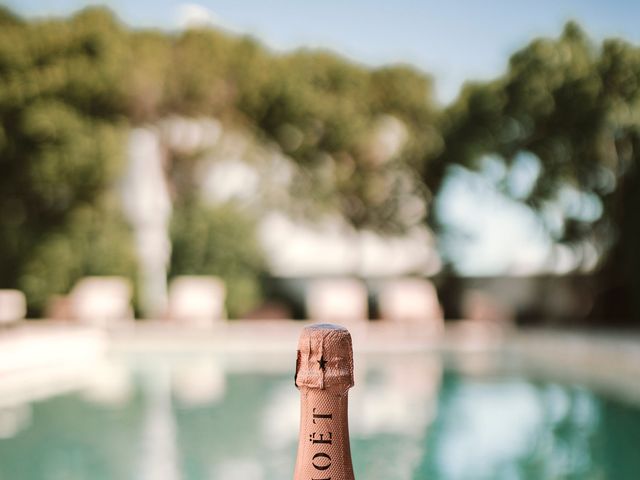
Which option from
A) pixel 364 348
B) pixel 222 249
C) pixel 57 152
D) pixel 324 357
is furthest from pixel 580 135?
pixel 324 357

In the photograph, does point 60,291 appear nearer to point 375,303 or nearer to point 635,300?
point 375,303

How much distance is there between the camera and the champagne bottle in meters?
1.54

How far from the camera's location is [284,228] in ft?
59.3

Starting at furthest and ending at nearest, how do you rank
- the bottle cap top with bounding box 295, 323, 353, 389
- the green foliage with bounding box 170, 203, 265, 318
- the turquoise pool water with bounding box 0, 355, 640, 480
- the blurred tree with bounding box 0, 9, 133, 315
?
the green foliage with bounding box 170, 203, 265, 318, the blurred tree with bounding box 0, 9, 133, 315, the turquoise pool water with bounding box 0, 355, 640, 480, the bottle cap top with bounding box 295, 323, 353, 389

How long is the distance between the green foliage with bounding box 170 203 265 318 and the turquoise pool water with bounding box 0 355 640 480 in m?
6.52

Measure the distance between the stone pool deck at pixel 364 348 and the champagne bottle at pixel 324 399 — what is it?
21.4 feet

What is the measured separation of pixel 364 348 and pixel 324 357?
415 inches

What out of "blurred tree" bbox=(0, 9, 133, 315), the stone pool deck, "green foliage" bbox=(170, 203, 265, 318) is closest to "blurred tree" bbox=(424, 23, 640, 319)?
the stone pool deck

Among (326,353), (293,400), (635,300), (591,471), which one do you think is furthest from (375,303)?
(326,353)

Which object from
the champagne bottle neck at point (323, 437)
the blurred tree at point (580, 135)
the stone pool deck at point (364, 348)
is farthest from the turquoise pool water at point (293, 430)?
the blurred tree at point (580, 135)

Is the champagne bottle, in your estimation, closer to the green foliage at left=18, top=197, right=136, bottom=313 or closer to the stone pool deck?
the stone pool deck

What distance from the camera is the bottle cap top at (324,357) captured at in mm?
1541

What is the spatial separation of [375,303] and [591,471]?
12.1 metres

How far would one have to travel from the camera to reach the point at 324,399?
1.56 metres
